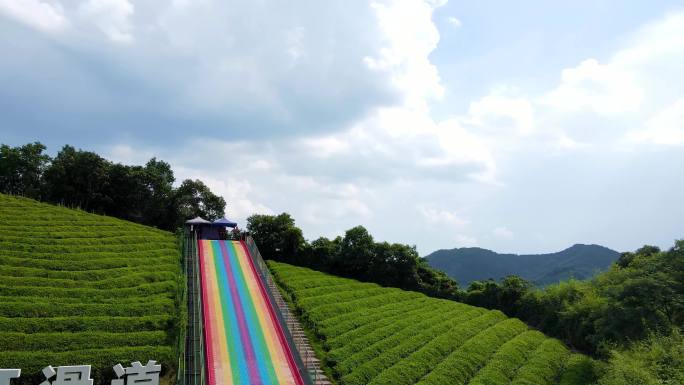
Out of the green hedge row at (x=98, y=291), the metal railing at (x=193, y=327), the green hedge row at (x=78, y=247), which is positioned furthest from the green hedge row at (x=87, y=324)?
the green hedge row at (x=78, y=247)

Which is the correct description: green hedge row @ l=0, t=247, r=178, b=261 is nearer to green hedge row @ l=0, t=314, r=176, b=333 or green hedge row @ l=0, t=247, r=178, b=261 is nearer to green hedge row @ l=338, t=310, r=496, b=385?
green hedge row @ l=0, t=314, r=176, b=333

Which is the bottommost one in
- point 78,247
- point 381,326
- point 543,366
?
point 543,366

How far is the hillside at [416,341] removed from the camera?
78.8 feet

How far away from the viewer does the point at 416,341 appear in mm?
27703

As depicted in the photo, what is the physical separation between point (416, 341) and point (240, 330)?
382 inches

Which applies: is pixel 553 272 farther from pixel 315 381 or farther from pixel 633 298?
pixel 315 381

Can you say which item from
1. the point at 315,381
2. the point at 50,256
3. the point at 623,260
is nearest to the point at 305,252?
the point at 50,256

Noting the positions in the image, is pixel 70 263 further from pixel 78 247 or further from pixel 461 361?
pixel 461 361

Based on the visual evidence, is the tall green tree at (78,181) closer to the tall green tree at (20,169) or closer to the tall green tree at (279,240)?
the tall green tree at (20,169)

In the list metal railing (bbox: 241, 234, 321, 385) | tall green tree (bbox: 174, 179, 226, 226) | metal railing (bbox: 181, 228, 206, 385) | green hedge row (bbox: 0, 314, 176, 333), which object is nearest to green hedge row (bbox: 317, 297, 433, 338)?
metal railing (bbox: 241, 234, 321, 385)

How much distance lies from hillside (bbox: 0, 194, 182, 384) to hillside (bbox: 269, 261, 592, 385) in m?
8.06

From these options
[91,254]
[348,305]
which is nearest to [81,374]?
[91,254]

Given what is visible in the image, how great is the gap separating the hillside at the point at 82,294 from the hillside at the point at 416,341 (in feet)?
26.4

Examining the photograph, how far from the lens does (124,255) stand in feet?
108
